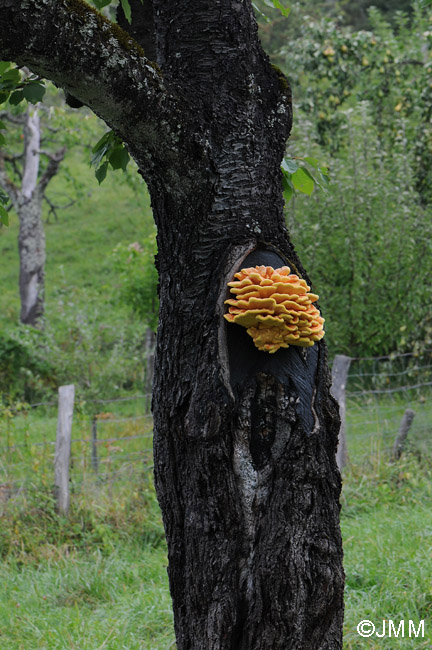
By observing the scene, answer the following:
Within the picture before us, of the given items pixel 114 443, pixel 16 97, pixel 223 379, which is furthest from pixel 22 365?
pixel 223 379

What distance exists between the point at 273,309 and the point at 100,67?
0.85m

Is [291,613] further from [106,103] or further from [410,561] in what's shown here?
[410,561]

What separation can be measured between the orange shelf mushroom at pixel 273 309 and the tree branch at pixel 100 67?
0.44 m

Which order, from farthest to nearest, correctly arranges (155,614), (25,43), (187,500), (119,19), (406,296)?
1. (406,296)
2. (155,614)
3. (119,19)
4. (187,500)
5. (25,43)

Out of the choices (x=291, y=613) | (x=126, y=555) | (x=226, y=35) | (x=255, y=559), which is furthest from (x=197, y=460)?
(x=126, y=555)

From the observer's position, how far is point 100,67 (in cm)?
179

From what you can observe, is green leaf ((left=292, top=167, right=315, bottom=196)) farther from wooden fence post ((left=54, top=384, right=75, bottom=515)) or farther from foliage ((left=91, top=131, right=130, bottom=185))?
wooden fence post ((left=54, top=384, right=75, bottom=515))

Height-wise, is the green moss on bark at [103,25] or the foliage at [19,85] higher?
the foliage at [19,85]

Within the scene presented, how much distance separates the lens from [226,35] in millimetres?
2170

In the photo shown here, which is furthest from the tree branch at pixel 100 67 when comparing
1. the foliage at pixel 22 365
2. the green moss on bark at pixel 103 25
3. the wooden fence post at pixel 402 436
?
the foliage at pixel 22 365

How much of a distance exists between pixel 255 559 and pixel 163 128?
53.6 inches

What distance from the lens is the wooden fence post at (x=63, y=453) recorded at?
17.7 ft

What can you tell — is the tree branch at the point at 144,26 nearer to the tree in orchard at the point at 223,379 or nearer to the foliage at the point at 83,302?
the tree in orchard at the point at 223,379

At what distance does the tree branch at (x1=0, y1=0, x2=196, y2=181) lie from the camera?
1.66 meters
